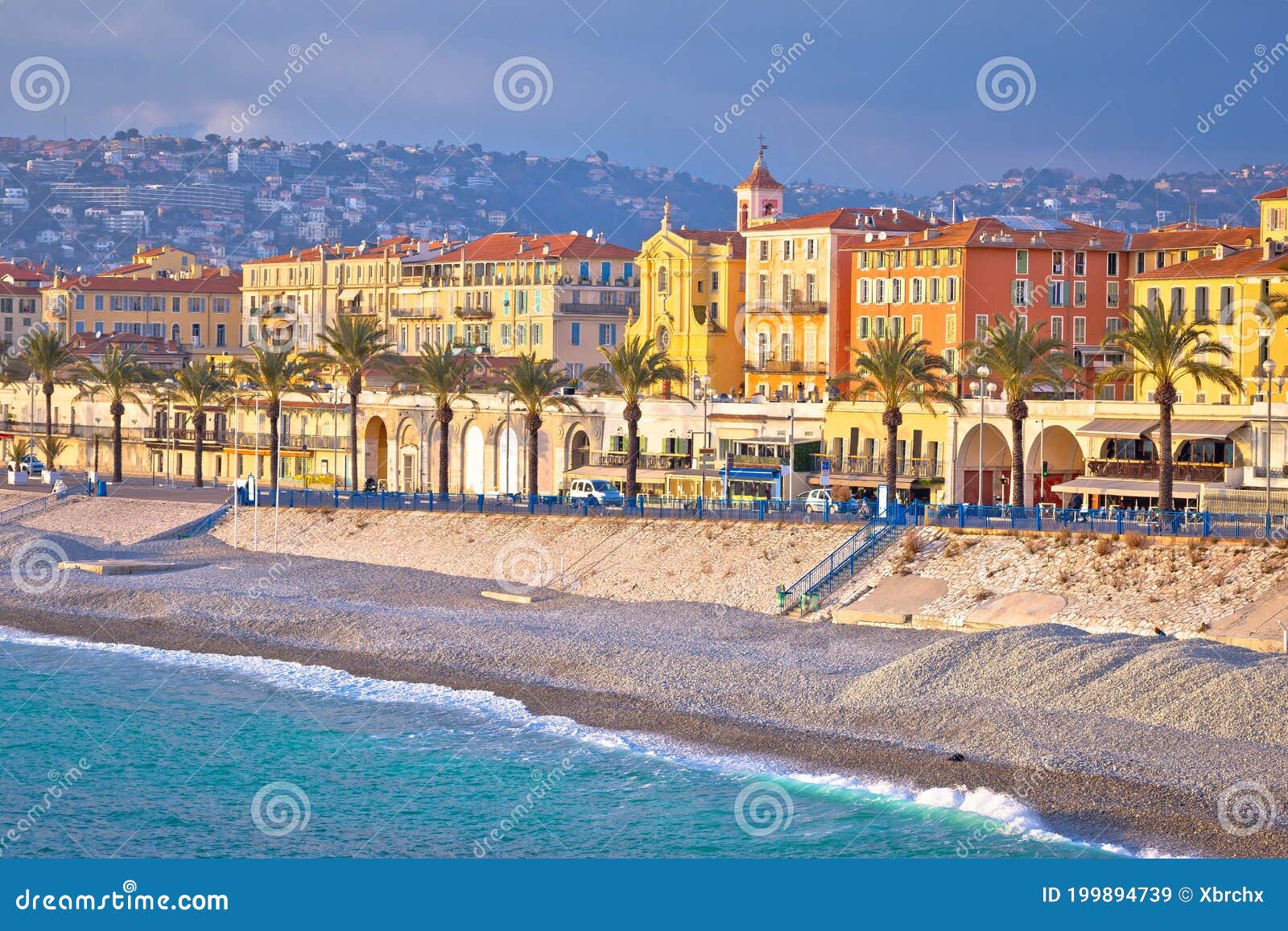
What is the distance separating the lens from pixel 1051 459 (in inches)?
2788

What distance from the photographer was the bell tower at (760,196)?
108 m

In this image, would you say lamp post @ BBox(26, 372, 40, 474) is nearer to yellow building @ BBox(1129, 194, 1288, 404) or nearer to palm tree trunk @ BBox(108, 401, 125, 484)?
palm tree trunk @ BBox(108, 401, 125, 484)

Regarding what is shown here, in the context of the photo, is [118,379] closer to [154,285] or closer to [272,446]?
[272,446]

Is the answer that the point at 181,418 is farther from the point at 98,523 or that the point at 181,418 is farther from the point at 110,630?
the point at 110,630

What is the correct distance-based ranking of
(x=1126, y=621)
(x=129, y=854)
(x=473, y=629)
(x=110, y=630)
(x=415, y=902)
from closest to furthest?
(x=415, y=902) < (x=129, y=854) < (x=1126, y=621) < (x=473, y=629) < (x=110, y=630)

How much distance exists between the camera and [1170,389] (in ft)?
187

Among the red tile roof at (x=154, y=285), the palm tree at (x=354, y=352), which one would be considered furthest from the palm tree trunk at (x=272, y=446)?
the red tile roof at (x=154, y=285)

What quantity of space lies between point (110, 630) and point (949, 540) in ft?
83.9

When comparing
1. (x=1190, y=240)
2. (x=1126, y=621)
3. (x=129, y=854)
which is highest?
(x=1190, y=240)

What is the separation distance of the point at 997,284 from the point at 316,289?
57.3m

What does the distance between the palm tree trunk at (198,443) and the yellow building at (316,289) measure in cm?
1985

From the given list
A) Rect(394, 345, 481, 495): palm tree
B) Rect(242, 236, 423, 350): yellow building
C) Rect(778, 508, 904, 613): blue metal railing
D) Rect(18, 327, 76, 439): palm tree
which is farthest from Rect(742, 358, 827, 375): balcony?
Rect(18, 327, 76, 439): palm tree

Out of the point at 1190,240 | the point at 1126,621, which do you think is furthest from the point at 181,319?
the point at 1126,621

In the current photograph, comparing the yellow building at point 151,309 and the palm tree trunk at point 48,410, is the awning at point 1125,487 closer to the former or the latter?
the palm tree trunk at point 48,410
